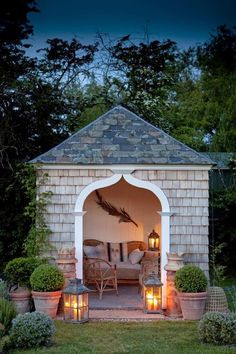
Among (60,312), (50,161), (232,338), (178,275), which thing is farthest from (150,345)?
(50,161)

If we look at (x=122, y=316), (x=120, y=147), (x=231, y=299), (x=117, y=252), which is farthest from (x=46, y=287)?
(x=231, y=299)

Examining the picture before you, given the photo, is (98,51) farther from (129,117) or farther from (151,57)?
(129,117)

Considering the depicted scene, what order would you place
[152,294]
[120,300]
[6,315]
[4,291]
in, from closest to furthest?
[6,315], [4,291], [152,294], [120,300]

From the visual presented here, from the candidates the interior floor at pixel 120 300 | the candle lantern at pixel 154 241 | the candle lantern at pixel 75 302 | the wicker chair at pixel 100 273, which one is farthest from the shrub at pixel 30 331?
the candle lantern at pixel 154 241

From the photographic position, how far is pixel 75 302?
732cm

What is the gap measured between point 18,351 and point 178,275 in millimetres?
2861

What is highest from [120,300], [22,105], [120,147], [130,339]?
[22,105]

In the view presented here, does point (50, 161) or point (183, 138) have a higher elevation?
point (183, 138)

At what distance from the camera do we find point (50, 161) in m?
8.16

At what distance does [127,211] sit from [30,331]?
549 centimetres

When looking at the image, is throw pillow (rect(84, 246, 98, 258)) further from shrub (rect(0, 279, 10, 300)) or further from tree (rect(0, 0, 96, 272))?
shrub (rect(0, 279, 10, 300))

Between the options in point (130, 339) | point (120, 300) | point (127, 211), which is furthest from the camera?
point (127, 211)

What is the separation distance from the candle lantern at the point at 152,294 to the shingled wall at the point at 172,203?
0.71 metres

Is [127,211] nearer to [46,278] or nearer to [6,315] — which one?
[46,278]
